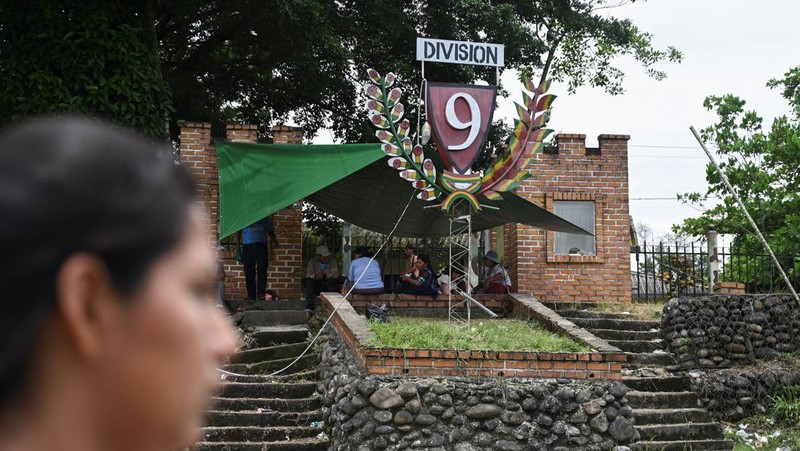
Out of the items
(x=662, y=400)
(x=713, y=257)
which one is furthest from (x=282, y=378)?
(x=713, y=257)

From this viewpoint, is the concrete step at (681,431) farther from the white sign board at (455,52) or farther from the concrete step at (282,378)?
the white sign board at (455,52)

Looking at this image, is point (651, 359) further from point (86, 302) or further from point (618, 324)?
point (86, 302)

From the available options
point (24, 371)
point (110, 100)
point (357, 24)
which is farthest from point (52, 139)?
point (357, 24)

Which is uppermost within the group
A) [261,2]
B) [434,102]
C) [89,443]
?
[261,2]

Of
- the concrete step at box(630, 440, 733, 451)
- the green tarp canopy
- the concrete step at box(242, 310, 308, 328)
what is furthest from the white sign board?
the concrete step at box(630, 440, 733, 451)

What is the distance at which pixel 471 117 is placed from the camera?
12.1 m

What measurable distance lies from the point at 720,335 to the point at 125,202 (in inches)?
512

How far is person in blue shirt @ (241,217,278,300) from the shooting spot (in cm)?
1407

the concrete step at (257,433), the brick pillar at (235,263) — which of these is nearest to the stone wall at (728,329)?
the concrete step at (257,433)

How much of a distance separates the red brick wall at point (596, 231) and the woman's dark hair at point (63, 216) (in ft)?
48.6

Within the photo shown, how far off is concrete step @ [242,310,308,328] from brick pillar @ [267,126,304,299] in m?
1.62

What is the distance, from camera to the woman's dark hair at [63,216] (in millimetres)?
698

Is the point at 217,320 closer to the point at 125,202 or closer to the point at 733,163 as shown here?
the point at 125,202

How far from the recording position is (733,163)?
1659 centimetres
